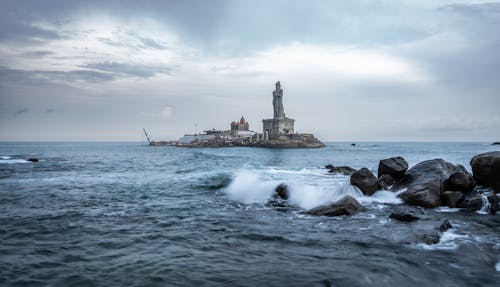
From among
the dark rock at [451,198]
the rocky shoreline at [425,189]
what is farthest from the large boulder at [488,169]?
the dark rock at [451,198]

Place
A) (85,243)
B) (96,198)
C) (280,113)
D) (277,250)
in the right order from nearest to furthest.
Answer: (277,250)
(85,243)
(96,198)
(280,113)

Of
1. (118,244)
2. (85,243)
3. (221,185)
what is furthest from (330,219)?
(221,185)

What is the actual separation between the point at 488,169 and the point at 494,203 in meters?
3.65

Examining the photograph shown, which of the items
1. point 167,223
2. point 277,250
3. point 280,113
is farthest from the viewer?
point 280,113

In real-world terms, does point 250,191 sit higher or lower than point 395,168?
lower

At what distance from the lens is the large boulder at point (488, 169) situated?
720 inches

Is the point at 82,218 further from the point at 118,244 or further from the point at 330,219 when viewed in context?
the point at 330,219

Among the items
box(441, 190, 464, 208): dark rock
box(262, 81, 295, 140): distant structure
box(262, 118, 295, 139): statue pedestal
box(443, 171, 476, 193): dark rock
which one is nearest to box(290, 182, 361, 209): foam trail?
box(441, 190, 464, 208): dark rock

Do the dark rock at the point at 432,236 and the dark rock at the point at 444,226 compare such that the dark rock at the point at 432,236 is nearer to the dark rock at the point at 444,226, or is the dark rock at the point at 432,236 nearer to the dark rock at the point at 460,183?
the dark rock at the point at 444,226

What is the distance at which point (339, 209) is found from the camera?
15.1 m

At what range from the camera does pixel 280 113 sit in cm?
14662

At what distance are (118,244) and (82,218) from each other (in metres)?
4.79

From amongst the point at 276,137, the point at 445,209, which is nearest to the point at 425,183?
the point at 445,209

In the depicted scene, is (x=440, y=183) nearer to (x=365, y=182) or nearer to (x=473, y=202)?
(x=473, y=202)
